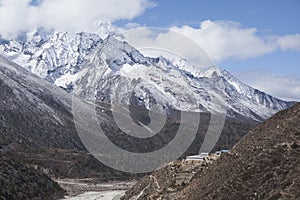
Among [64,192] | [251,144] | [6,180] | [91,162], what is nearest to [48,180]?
[64,192]

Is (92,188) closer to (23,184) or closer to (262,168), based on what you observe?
(23,184)

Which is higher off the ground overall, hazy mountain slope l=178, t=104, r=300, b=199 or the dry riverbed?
hazy mountain slope l=178, t=104, r=300, b=199

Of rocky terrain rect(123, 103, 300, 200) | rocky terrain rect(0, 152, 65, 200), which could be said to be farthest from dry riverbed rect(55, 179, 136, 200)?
rocky terrain rect(123, 103, 300, 200)

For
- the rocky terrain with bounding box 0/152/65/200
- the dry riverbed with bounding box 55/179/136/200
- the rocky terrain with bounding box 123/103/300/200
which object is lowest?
the dry riverbed with bounding box 55/179/136/200

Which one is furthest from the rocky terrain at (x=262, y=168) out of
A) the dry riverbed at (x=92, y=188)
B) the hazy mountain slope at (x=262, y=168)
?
the dry riverbed at (x=92, y=188)

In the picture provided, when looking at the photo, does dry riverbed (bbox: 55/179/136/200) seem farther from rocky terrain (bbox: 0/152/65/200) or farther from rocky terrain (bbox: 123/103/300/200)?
rocky terrain (bbox: 123/103/300/200)

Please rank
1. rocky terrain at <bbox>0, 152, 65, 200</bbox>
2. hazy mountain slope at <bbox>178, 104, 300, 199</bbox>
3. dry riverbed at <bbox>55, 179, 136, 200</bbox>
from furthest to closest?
dry riverbed at <bbox>55, 179, 136, 200</bbox>
rocky terrain at <bbox>0, 152, 65, 200</bbox>
hazy mountain slope at <bbox>178, 104, 300, 199</bbox>

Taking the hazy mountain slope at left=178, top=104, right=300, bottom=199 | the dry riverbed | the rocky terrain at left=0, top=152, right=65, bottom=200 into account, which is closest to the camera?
the hazy mountain slope at left=178, top=104, right=300, bottom=199

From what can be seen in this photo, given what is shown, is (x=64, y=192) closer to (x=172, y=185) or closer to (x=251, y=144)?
(x=172, y=185)
